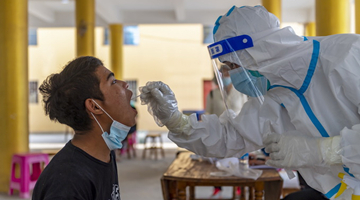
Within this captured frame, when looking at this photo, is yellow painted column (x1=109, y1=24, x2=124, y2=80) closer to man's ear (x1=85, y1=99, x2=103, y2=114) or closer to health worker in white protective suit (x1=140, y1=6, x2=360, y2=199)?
health worker in white protective suit (x1=140, y1=6, x2=360, y2=199)

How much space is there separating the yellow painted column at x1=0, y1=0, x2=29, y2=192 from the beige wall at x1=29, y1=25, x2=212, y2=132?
8.62 meters

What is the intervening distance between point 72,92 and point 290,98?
836mm

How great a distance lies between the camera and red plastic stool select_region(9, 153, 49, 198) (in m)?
4.39

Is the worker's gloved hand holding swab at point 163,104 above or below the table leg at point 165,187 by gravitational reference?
above

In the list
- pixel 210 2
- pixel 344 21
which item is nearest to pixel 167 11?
pixel 210 2

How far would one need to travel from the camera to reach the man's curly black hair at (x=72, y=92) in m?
1.38

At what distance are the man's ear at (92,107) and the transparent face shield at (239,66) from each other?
0.53 meters

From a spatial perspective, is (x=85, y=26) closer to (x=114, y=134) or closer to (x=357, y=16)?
(x=357, y=16)

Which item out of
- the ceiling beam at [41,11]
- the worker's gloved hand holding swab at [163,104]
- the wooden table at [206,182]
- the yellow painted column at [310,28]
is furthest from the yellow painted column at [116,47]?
the worker's gloved hand holding swab at [163,104]

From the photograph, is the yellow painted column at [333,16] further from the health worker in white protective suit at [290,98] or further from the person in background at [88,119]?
the person in background at [88,119]

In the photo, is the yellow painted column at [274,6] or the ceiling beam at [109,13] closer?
the yellow painted column at [274,6]

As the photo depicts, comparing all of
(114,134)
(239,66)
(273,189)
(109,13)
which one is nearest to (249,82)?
(239,66)

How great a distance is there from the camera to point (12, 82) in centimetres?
454

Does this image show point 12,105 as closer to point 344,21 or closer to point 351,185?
point 344,21
